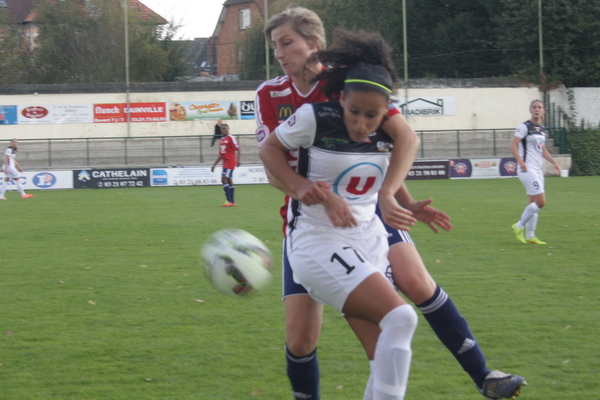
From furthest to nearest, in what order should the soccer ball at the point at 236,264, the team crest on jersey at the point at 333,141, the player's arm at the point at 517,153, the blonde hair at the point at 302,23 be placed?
the player's arm at the point at 517,153 < the soccer ball at the point at 236,264 < the blonde hair at the point at 302,23 < the team crest on jersey at the point at 333,141

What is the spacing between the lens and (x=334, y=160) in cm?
329

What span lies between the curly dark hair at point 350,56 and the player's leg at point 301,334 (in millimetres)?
925

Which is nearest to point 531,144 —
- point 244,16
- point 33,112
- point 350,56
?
point 350,56

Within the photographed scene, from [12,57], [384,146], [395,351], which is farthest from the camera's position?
[12,57]

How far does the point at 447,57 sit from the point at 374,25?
14.6 ft

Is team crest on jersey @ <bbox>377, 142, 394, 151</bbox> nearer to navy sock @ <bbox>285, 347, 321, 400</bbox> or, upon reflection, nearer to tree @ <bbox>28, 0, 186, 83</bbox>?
navy sock @ <bbox>285, 347, 321, 400</bbox>

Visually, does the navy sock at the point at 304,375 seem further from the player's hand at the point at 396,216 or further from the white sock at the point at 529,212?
the white sock at the point at 529,212

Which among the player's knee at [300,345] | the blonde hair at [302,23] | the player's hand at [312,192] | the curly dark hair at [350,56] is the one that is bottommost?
the player's knee at [300,345]

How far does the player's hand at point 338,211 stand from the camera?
3.15 metres

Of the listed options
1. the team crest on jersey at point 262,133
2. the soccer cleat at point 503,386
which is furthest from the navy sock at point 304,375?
the team crest on jersey at point 262,133

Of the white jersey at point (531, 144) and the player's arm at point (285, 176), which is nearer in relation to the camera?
the player's arm at point (285, 176)

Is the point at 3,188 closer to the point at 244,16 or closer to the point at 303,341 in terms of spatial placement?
the point at 303,341

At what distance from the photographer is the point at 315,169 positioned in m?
3.36

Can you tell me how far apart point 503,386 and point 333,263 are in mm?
1230
